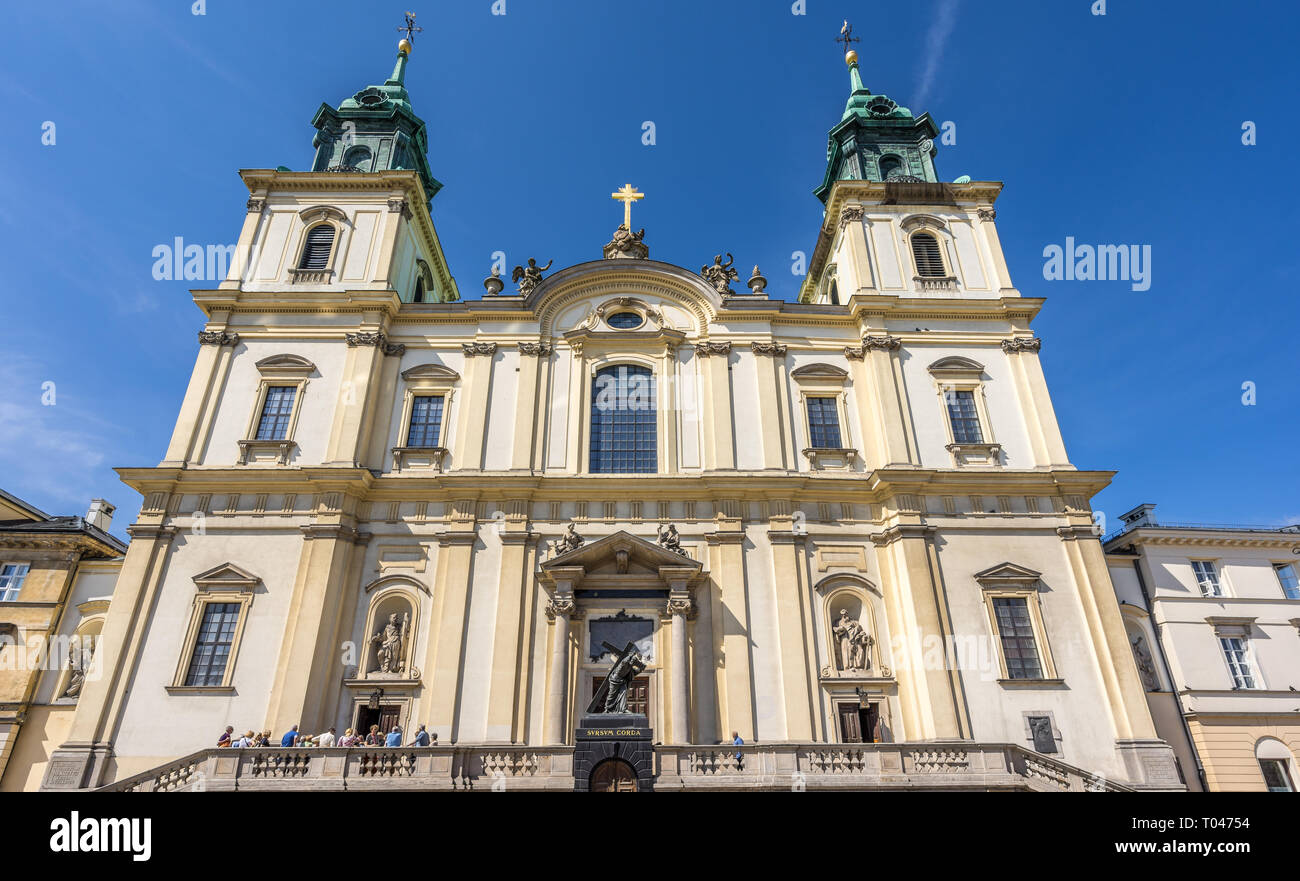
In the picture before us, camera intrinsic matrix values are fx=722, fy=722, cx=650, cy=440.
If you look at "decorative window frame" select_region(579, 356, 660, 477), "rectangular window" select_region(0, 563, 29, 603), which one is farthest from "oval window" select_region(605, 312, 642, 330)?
"rectangular window" select_region(0, 563, 29, 603)

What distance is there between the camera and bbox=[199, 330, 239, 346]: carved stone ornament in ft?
78.3

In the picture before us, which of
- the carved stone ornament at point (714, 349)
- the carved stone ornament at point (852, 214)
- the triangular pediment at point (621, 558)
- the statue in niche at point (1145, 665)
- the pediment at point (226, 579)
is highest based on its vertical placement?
the carved stone ornament at point (852, 214)

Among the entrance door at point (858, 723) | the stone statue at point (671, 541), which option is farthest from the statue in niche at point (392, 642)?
the entrance door at point (858, 723)

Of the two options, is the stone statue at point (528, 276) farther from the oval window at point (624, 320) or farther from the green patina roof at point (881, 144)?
the green patina roof at point (881, 144)

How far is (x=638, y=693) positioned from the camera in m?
19.4

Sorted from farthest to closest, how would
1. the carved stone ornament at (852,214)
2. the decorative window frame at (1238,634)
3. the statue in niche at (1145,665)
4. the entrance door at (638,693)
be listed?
1. the carved stone ornament at (852,214)
2. the decorative window frame at (1238,634)
3. the statue in niche at (1145,665)
4. the entrance door at (638,693)

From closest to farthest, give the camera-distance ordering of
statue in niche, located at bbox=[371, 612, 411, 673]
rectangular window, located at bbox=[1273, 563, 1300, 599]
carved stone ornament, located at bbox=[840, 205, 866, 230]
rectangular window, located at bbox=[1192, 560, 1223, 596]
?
statue in niche, located at bbox=[371, 612, 411, 673], rectangular window, located at bbox=[1192, 560, 1223, 596], rectangular window, located at bbox=[1273, 563, 1300, 599], carved stone ornament, located at bbox=[840, 205, 866, 230]

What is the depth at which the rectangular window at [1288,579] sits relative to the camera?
77.0 ft

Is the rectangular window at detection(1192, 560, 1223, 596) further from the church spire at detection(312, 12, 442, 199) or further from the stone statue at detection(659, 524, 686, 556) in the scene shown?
the church spire at detection(312, 12, 442, 199)

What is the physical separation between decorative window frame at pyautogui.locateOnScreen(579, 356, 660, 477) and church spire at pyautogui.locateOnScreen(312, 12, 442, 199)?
12240 mm

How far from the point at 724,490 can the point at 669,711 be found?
254 inches

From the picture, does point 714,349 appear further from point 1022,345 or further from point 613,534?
point 1022,345

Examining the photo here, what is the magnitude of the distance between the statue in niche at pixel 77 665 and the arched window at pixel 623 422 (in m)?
16.4
